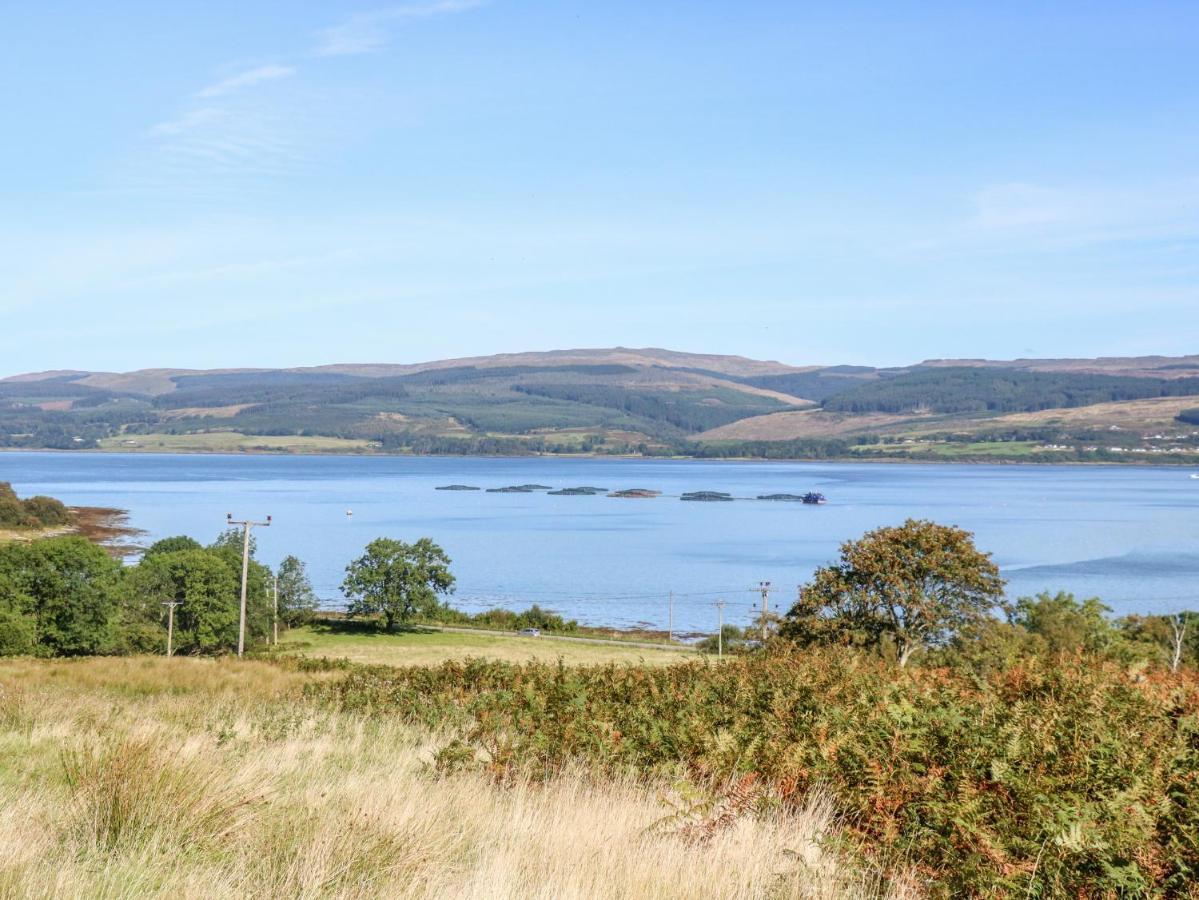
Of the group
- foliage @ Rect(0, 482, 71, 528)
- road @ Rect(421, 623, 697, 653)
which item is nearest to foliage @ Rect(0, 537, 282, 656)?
road @ Rect(421, 623, 697, 653)

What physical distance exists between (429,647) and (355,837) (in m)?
60.0

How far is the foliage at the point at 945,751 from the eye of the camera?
5367 millimetres

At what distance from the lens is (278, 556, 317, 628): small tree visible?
2904 inches

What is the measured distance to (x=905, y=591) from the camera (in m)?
32.1

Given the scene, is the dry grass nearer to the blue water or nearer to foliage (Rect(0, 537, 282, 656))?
foliage (Rect(0, 537, 282, 656))

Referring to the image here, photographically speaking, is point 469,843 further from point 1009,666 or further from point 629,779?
point 1009,666

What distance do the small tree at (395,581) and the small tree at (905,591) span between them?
1680 inches

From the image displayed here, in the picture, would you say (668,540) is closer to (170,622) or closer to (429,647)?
(429,647)

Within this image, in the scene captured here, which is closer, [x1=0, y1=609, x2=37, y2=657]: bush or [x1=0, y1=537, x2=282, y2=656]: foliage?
[x1=0, y1=609, x2=37, y2=657]: bush

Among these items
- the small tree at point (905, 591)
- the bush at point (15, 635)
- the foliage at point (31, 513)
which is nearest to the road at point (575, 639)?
the bush at point (15, 635)

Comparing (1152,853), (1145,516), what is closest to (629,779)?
(1152,853)

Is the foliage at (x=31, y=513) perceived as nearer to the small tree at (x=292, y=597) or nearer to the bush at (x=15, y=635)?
the small tree at (x=292, y=597)

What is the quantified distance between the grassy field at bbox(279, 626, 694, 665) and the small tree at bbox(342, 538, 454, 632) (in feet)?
5.47

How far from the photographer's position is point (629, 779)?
315 inches
